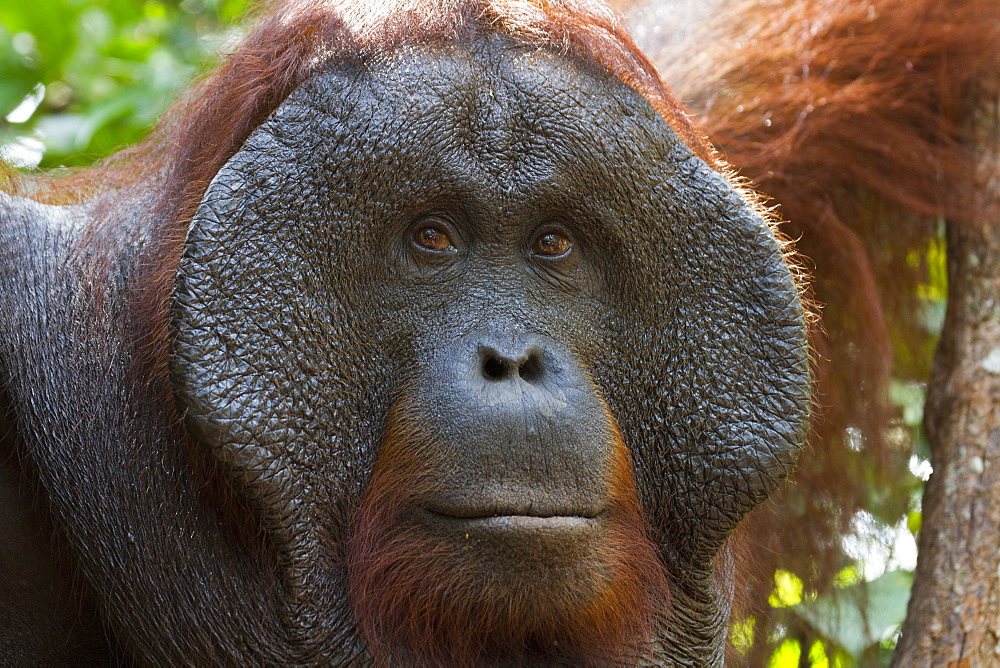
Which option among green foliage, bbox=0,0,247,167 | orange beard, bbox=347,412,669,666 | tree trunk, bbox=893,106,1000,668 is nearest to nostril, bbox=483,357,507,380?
orange beard, bbox=347,412,669,666

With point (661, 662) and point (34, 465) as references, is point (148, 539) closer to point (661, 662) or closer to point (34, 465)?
point (34, 465)

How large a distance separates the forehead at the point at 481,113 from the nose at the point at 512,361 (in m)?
0.31

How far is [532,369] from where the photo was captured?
1.83m

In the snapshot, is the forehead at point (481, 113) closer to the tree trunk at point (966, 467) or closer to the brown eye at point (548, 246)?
the brown eye at point (548, 246)

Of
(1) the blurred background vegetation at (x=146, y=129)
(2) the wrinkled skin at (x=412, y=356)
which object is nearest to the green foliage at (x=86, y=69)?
(1) the blurred background vegetation at (x=146, y=129)

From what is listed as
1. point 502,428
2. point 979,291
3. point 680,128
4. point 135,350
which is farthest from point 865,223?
point 135,350

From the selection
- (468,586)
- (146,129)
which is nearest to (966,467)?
(468,586)

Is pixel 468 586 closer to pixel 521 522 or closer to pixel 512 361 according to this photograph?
pixel 521 522

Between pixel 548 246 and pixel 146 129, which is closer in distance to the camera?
pixel 548 246

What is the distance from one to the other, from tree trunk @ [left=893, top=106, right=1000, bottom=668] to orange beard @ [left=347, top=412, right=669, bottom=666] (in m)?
1.17

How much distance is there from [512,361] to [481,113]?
0.45 m

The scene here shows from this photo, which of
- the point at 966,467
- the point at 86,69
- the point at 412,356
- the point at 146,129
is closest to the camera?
the point at 412,356

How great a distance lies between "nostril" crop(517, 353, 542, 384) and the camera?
1812mm

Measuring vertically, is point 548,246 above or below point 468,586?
above
